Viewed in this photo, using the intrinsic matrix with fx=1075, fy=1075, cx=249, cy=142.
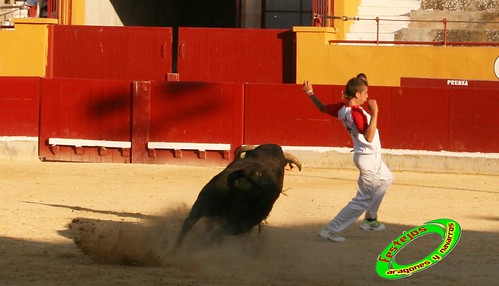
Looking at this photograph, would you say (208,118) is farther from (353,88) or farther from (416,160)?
(353,88)

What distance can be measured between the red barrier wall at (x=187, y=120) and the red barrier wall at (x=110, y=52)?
6.81 feet

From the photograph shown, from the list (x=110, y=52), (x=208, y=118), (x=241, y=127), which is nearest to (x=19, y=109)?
(x=110, y=52)

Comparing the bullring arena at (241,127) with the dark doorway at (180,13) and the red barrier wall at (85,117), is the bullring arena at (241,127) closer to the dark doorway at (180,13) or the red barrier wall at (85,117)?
the red barrier wall at (85,117)

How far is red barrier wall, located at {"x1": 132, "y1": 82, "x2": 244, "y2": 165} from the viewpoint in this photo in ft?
52.1

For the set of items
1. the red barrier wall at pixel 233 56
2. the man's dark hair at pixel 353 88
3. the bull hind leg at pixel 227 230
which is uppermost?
the red barrier wall at pixel 233 56

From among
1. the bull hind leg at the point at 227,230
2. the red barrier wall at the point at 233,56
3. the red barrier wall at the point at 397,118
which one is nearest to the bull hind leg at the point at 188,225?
the bull hind leg at the point at 227,230

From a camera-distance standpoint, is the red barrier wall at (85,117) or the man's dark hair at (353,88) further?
the red barrier wall at (85,117)

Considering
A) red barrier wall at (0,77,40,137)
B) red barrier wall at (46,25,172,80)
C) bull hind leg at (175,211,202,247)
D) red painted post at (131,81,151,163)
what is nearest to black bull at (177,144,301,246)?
bull hind leg at (175,211,202,247)

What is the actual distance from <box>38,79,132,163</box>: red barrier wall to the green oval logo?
296 inches

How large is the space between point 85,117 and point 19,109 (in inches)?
40.2

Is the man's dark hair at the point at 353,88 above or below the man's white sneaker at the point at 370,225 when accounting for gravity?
above

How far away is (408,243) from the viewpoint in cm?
820

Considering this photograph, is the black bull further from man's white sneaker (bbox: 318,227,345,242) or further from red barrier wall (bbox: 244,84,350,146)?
red barrier wall (bbox: 244,84,350,146)

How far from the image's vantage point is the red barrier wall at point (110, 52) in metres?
18.2
